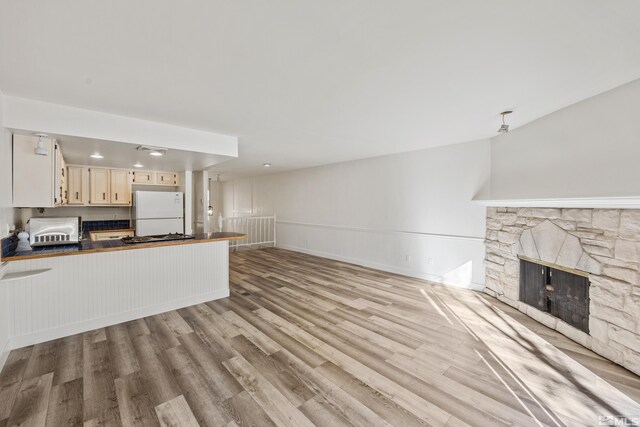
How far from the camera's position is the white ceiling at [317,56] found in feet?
4.61

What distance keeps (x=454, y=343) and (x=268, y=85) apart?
3072 mm

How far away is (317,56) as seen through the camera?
1819 millimetres

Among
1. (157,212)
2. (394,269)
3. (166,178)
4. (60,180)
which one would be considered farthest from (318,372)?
(166,178)

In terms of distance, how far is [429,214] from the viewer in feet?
16.0

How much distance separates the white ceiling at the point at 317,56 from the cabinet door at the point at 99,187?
3373mm

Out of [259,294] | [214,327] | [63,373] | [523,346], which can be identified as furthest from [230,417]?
[523,346]

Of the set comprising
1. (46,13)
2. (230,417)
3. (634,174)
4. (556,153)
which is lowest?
(230,417)

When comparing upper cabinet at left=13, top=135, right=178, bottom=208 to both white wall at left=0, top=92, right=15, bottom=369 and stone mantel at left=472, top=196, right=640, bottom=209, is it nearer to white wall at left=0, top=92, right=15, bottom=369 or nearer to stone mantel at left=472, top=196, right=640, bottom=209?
white wall at left=0, top=92, right=15, bottom=369

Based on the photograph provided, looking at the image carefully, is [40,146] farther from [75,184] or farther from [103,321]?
[75,184]

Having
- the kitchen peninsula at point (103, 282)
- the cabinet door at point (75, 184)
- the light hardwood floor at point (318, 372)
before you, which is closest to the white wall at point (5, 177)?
the kitchen peninsula at point (103, 282)

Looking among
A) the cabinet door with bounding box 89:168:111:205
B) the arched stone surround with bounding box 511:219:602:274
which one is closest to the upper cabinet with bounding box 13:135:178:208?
the cabinet door with bounding box 89:168:111:205

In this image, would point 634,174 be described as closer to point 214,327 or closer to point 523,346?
point 523,346

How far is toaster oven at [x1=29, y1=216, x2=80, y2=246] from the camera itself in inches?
117

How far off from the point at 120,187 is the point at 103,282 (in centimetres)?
329
